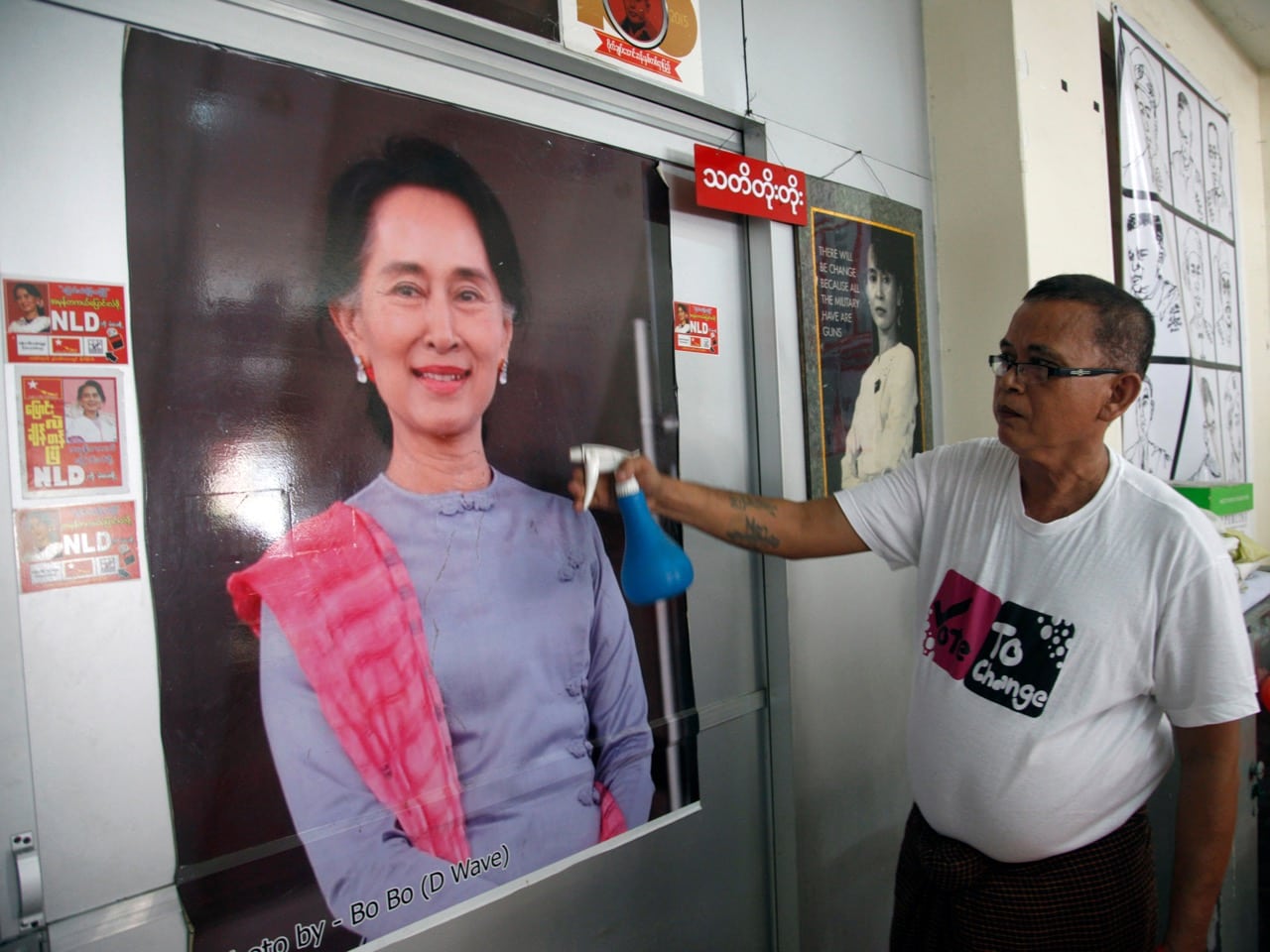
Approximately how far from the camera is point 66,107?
1014mm

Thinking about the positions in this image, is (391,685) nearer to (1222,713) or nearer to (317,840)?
(317,840)

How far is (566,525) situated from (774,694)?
0.77m

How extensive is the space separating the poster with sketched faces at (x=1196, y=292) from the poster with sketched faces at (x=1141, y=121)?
333mm

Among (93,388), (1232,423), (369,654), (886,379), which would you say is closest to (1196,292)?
(1232,423)

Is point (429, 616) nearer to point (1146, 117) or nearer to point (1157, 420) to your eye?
point (1157, 420)

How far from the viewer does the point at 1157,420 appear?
304 centimetres

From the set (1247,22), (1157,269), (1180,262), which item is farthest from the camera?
(1247,22)

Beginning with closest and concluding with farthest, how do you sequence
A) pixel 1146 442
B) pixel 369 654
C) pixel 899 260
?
1. pixel 369 654
2. pixel 899 260
3. pixel 1146 442

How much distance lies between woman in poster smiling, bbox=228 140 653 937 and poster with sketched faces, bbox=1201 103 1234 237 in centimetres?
386

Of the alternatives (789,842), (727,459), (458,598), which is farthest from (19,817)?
(789,842)

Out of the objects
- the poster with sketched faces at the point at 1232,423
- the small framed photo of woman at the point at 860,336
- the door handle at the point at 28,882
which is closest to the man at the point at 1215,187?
the poster with sketched faces at the point at 1232,423

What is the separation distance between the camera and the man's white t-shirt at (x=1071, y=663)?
1.16 meters

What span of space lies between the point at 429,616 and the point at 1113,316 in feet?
4.25

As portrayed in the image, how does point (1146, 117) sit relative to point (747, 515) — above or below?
above
